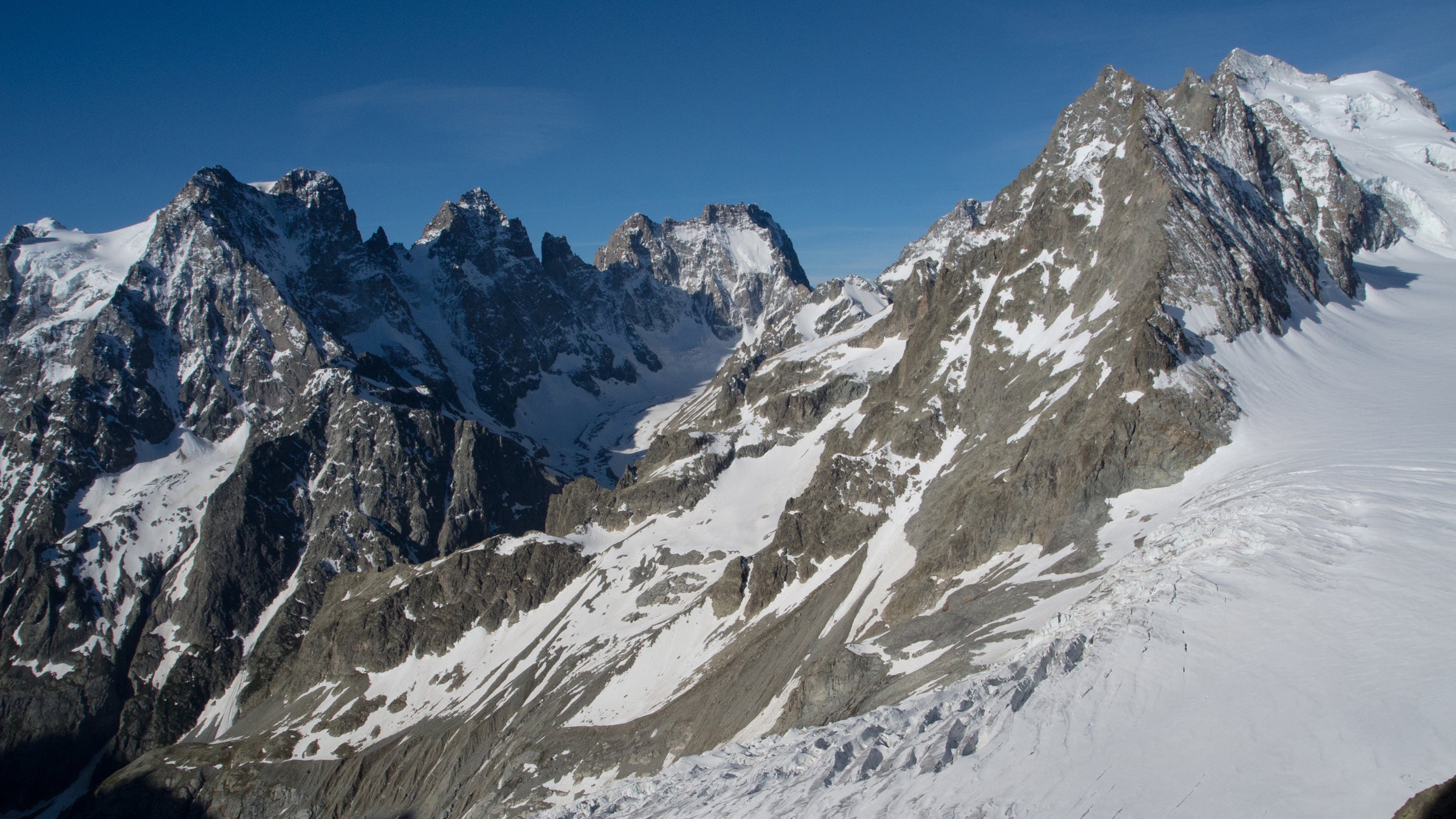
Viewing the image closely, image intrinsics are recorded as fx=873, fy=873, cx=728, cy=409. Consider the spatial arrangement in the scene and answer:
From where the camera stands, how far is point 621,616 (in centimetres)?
11681

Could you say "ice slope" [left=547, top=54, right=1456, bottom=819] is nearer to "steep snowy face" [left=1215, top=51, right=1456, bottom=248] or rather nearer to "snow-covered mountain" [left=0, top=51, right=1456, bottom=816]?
"snow-covered mountain" [left=0, top=51, right=1456, bottom=816]

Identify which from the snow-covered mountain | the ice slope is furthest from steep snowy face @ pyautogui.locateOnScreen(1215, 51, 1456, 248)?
the ice slope

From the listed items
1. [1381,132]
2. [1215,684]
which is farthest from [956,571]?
[1381,132]

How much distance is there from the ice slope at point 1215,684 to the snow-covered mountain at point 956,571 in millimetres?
161

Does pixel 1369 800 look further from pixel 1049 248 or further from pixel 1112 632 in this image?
pixel 1049 248

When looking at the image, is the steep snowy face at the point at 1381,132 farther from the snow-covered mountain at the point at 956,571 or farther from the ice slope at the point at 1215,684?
the ice slope at the point at 1215,684

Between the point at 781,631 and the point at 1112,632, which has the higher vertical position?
the point at 1112,632

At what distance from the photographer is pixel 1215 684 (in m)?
27.5

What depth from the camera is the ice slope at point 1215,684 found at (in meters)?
22.8

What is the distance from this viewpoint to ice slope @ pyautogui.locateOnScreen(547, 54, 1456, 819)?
2278 cm

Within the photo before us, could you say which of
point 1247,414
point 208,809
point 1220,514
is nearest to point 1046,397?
point 1247,414

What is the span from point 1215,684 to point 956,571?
44.1 meters

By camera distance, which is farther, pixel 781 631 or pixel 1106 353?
pixel 781 631

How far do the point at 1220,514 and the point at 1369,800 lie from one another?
27037 millimetres
